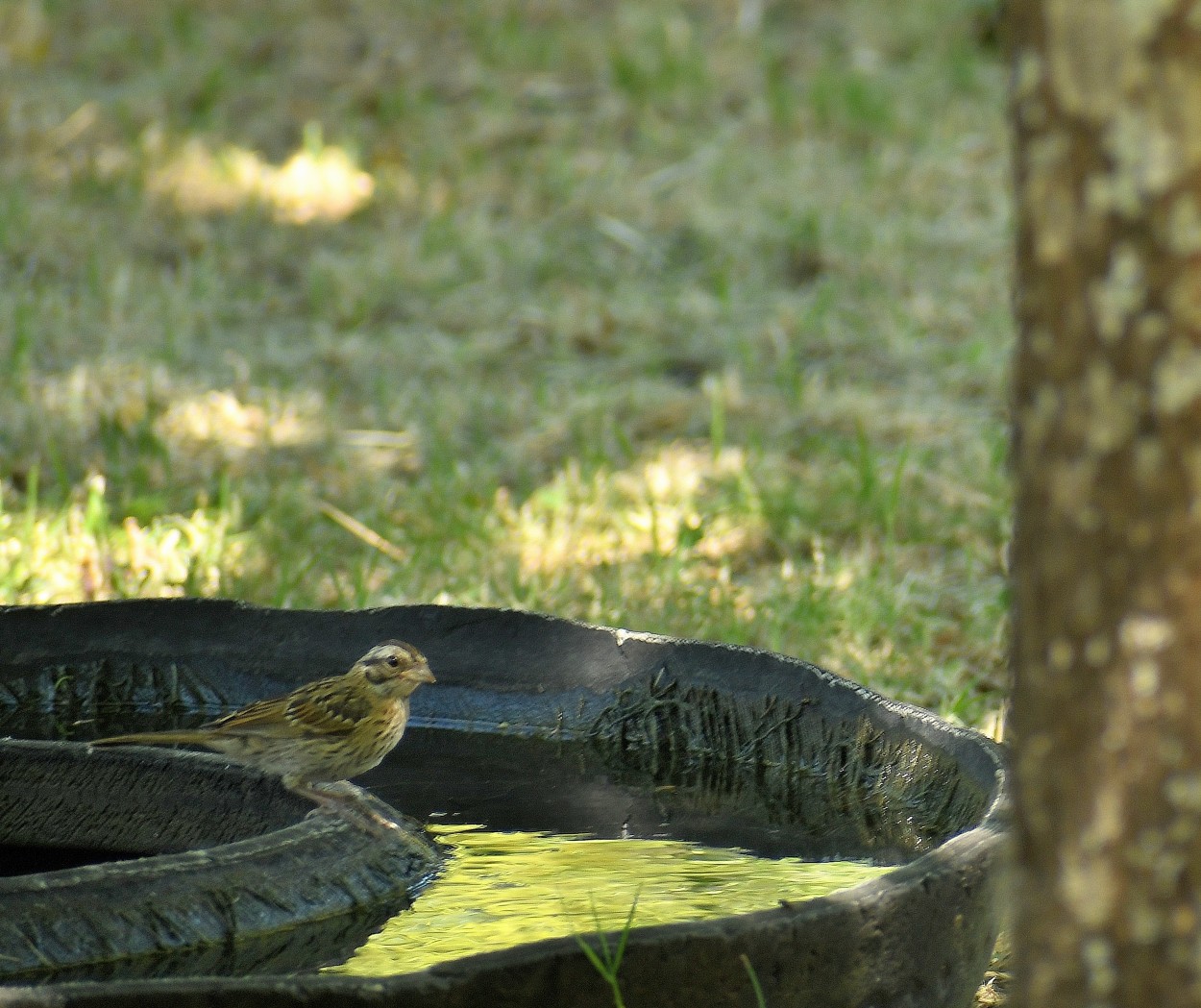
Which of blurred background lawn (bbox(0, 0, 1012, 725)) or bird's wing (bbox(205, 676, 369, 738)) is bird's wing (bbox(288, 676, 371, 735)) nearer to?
bird's wing (bbox(205, 676, 369, 738))

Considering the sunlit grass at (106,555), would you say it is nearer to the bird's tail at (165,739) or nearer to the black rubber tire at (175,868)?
the bird's tail at (165,739)

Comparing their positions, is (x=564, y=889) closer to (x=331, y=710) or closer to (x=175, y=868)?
(x=331, y=710)

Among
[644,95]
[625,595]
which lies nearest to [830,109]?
[644,95]

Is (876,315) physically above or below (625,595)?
above

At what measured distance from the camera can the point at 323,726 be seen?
3.27m

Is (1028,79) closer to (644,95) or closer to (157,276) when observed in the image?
(157,276)

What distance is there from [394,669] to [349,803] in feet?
1.38

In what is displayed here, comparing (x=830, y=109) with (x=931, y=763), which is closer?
(x=931, y=763)

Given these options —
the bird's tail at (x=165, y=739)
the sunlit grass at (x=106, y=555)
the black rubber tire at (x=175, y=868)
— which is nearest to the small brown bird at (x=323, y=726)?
the bird's tail at (x=165, y=739)

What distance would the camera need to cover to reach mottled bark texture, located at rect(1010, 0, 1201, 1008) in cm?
145

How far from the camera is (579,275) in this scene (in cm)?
777

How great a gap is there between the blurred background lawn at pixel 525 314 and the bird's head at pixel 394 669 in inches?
49.2

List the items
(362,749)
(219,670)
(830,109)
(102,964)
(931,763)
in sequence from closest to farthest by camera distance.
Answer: (102,964)
(931,763)
(362,749)
(219,670)
(830,109)

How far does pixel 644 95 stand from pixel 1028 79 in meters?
8.11
